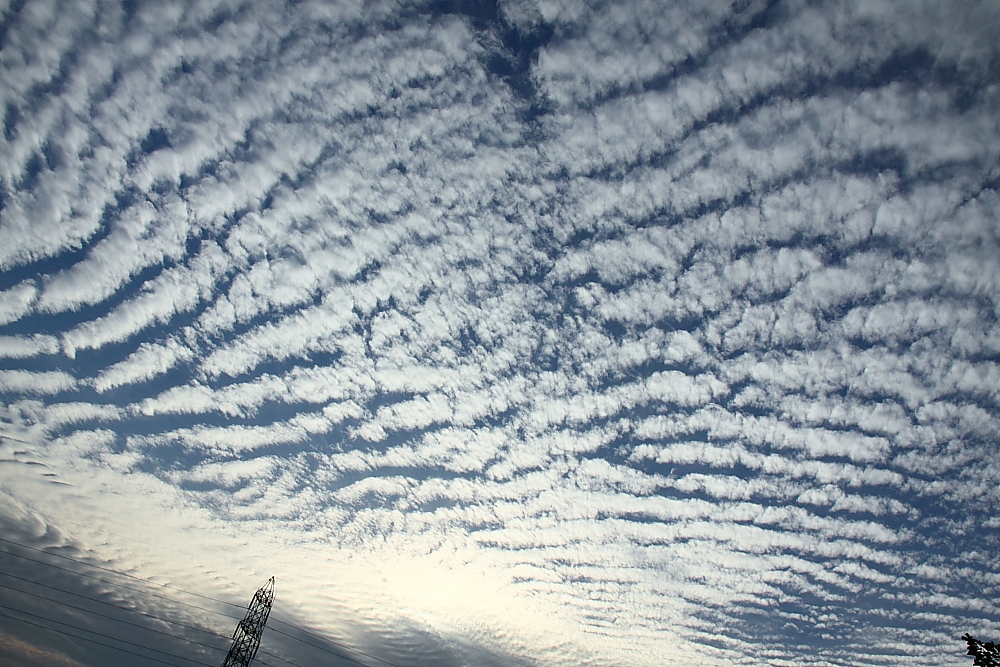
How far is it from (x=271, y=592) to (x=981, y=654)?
5147 cm

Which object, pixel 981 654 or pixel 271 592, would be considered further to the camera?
pixel 271 592

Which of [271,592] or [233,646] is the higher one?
[271,592]

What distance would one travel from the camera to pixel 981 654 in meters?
19.5

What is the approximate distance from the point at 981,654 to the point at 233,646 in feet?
173

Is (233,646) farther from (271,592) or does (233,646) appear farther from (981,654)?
(981,654)

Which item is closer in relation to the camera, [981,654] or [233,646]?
[981,654]

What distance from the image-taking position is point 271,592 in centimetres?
4647

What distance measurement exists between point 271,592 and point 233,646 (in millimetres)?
4933

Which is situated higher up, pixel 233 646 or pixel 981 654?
pixel 981 654

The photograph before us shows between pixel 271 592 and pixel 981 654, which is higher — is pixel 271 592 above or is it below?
below

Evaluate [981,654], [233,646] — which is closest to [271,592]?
[233,646]

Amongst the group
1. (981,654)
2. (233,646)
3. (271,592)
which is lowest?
(233,646)
